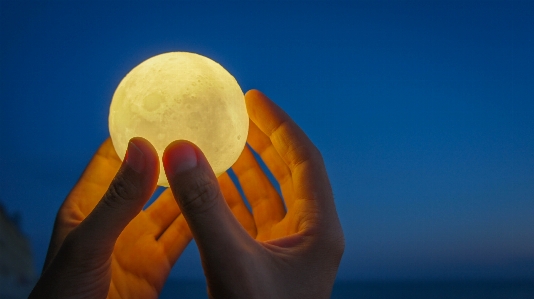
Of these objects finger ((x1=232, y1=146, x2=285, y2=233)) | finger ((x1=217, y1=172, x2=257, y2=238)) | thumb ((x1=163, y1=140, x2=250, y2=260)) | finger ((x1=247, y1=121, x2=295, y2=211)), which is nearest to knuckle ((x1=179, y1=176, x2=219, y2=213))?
thumb ((x1=163, y1=140, x2=250, y2=260))

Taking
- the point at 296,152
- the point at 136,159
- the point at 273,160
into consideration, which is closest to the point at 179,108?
the point at 136,159

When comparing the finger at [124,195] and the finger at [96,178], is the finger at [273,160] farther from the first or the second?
the finger at [124,195]

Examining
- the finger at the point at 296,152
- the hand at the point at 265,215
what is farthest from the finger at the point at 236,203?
the finger at the point at 296,152

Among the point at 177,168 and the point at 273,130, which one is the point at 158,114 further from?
the point at 273,130

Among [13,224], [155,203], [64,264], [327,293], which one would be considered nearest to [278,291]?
[327,293]

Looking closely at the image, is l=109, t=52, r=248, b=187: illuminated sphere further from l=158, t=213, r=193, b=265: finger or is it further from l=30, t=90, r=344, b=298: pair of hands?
l=158, t=213, r=193, b=265: finger

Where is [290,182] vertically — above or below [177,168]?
above
